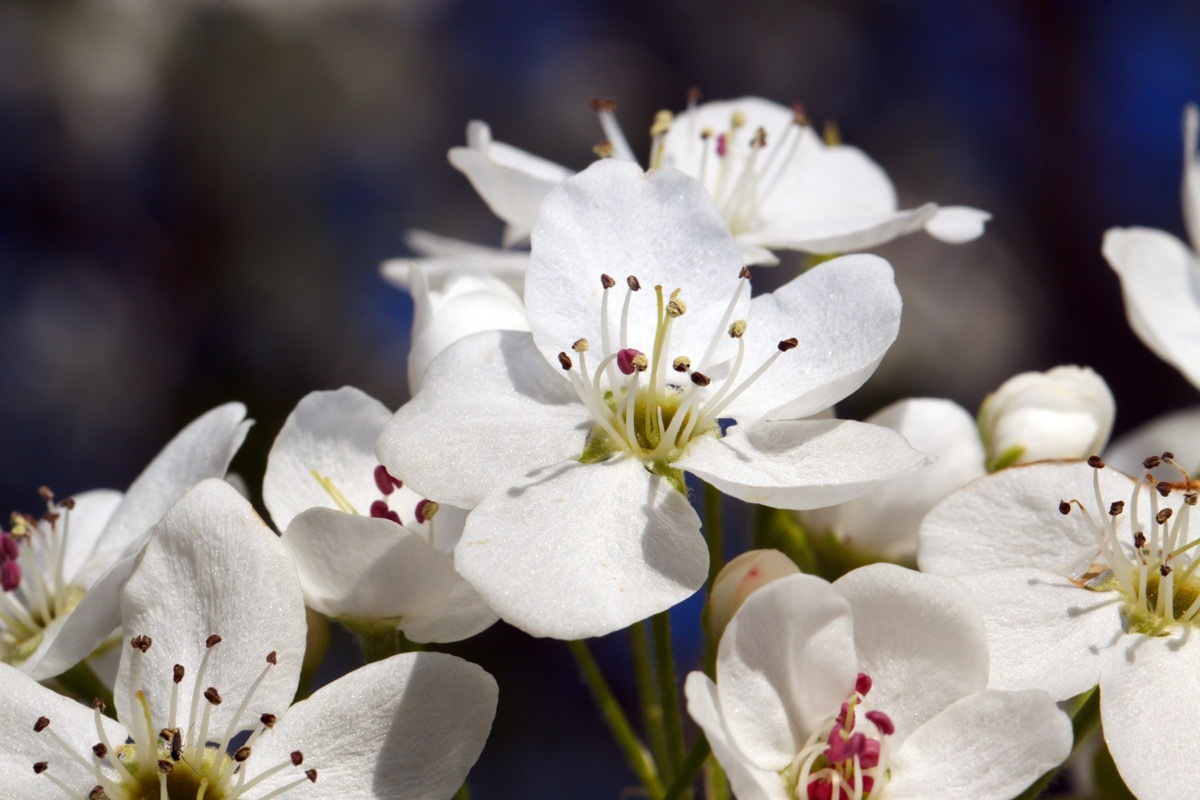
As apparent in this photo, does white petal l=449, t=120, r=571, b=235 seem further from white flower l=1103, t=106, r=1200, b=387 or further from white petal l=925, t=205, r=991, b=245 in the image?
white flower l=1103, t=106, r=1200, b=387

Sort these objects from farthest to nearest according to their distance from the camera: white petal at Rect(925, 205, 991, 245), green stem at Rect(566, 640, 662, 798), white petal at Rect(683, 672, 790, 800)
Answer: white petal at Rect(925, 205, 991, 245) < green stem at Rect(566, 640, 662, 798) < white petal at Rect(683, 672, 790, 800)

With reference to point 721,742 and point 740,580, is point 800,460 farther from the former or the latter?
point 721,742

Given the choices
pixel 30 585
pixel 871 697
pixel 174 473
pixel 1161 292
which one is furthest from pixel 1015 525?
pixel 30 585

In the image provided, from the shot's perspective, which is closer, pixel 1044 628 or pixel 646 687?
pixel 1044 628

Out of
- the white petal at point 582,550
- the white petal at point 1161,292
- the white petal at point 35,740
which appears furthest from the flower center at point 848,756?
the white petal at point 1161,292

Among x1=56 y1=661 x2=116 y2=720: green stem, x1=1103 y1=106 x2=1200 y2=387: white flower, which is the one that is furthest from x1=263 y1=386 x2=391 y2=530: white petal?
x1=1103 y1=106 x2=1200 y2=387: white flower

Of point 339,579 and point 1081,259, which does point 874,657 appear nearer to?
point 339,579

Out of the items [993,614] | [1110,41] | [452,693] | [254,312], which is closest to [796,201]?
[993,614]

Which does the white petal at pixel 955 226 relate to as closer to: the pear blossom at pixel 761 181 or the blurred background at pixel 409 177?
the pear blossom at pixel 761 181
